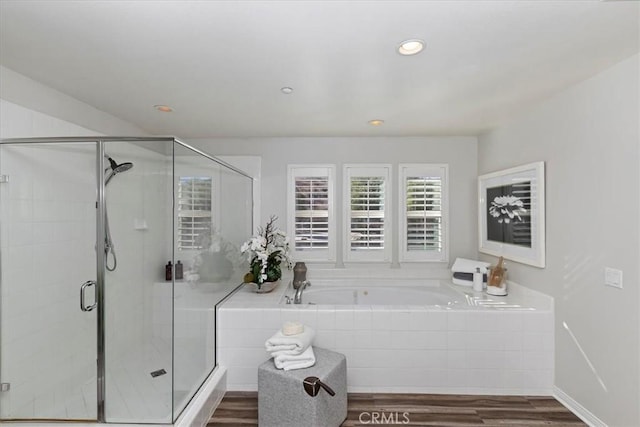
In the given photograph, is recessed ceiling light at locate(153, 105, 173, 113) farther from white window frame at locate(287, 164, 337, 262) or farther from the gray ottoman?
the gray ottoman

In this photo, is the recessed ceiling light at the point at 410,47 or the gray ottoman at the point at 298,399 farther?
the gray ottoman at the point at 298,399

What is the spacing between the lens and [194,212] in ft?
7.12

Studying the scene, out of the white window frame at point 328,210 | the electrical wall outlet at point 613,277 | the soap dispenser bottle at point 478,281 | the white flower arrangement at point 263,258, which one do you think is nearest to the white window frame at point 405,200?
the soap dispenser bottle at point 478,281

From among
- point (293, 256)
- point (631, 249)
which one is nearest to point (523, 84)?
point (631, 249)

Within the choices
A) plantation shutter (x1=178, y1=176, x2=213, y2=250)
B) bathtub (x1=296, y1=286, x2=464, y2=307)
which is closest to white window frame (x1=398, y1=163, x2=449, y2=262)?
bathtub (x1=296, y1=286, x2=464, y2=307)

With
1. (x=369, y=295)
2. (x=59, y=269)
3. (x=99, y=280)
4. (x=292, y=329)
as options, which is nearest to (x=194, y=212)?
(x=99, y=280)

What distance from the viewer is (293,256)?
3.50m

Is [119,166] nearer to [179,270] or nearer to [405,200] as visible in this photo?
[179,270]

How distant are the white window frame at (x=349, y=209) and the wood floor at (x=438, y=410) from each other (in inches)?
57.6

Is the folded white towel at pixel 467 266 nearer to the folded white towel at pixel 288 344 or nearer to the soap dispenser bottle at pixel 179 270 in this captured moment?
the folded white towel at pixel 288 344

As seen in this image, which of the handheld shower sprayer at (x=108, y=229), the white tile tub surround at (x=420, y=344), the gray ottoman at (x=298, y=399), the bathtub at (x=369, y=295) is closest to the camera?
the gray ottoman at (x=298, y=399)

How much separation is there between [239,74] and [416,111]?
149 cm

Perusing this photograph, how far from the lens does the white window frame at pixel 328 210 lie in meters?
3.51

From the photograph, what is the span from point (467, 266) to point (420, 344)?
122cm
